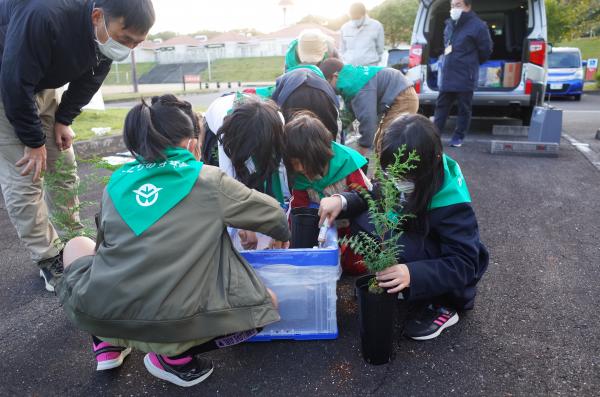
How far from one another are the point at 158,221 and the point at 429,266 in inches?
42.5

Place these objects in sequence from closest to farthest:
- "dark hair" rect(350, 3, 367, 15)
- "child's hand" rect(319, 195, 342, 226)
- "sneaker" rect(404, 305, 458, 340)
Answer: "sneaker" rect(404, 305, 458, 340), "child's hand" rect(319, 195, 342, 226), "dark hair" rect(350, 3, 367, 15)

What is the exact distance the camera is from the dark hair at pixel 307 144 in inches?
87.0

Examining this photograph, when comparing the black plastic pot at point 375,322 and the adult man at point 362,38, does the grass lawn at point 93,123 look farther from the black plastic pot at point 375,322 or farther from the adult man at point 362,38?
the black plastic pot at point 375,322

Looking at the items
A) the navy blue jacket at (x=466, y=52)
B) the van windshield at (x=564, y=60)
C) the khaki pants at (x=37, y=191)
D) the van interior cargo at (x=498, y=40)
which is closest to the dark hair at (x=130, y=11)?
the khaki pants at (x=37, y=191)

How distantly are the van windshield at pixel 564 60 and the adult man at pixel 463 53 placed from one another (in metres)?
10.1

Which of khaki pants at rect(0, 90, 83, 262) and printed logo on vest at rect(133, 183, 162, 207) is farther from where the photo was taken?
khaki pants at rect(0, 90, 83, 262)

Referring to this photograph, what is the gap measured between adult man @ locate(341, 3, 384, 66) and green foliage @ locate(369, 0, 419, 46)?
81.4 ft

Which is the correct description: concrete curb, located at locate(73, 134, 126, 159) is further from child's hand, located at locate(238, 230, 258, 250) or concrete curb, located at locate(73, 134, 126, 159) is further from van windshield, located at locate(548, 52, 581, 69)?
van windshield, located at locate(548, 52, 581, 69)

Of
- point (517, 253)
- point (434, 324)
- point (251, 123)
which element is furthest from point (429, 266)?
point (517, 253)

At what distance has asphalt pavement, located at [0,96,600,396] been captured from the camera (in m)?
1.74

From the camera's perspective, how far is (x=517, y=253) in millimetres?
2783

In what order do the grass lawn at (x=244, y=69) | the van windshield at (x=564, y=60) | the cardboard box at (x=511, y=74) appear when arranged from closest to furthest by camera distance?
the cardboard box at (x=511, y=74) → the van windshield at (x=564, y=60) → the grass lawn at (x=244, y=69)

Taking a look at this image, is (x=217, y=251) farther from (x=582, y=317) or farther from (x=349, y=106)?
(x=349, y=106)

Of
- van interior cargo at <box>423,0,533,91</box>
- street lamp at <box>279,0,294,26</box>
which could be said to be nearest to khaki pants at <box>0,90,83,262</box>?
van interior cargo at <box>423,0,533,91</box>
